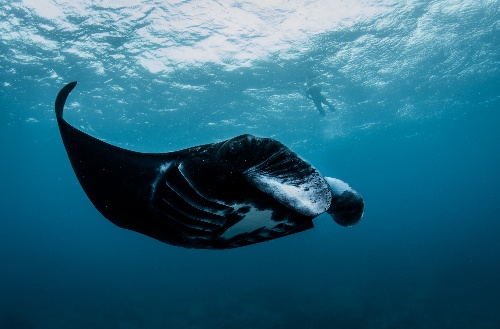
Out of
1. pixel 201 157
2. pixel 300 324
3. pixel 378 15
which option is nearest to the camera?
pixel 201 157

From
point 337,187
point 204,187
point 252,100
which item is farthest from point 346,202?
point 252,100

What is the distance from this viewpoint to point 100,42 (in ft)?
47.8

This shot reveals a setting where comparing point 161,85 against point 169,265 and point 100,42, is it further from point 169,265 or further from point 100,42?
point 169,265

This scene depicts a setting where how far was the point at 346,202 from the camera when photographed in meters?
2.39

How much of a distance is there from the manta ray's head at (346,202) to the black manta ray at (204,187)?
0.13 ft

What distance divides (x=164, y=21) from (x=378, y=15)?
10569 mm

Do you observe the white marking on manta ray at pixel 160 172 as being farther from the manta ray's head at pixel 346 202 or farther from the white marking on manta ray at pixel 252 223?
the manta ray's head at pixel 346 202

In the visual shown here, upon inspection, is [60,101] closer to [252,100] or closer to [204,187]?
[204,187]

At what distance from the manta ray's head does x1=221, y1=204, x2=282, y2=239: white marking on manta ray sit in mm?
553

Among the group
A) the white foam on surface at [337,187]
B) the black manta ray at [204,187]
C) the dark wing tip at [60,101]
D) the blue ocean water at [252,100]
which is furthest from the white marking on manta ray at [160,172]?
the blue ocean water at [252,100]

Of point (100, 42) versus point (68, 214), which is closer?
point (100, 42)

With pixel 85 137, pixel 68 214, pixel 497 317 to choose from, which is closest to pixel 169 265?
pixel 497 317

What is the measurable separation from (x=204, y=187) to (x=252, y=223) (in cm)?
49

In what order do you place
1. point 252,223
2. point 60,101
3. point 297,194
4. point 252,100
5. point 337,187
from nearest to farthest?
point 297,194 < point 60,101 < point 252,223 < point 337,187 < point 252,100
